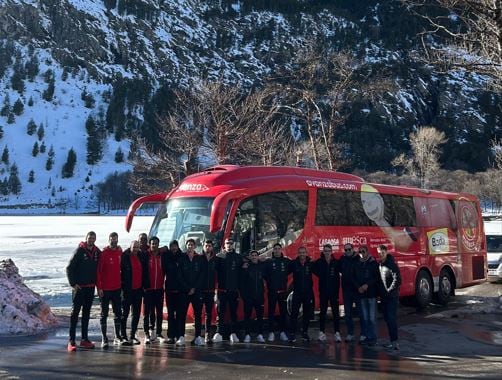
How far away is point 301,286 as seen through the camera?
10906 millimetres

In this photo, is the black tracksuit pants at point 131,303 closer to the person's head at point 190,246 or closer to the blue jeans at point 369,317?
the person's head at point 190,246

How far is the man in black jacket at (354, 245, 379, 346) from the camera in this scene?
10227 millimetres

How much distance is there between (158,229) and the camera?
39.9 ft

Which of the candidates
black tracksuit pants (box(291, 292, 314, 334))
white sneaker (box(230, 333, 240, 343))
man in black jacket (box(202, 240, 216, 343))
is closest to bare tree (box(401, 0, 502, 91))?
black tracksuit pants (box(291, 292, 314, 334))

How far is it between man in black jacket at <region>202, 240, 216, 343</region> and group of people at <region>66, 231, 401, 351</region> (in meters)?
0.02

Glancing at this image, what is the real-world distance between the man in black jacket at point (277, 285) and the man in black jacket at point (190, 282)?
1206 millimetres

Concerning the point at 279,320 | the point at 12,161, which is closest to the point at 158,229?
the point at 279,320

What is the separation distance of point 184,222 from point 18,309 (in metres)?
3.65

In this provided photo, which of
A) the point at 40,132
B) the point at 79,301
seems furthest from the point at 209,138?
the point at 40,132

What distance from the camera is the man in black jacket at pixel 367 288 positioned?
33.6ft

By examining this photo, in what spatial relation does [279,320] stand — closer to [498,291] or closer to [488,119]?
[498,291]

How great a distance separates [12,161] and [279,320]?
165m

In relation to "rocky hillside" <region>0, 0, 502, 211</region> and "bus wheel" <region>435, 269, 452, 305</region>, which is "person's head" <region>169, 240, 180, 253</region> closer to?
"bus wheel" <region>435, 269, 452, 305</region>

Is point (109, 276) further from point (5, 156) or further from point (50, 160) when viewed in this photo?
point (50, 160)
